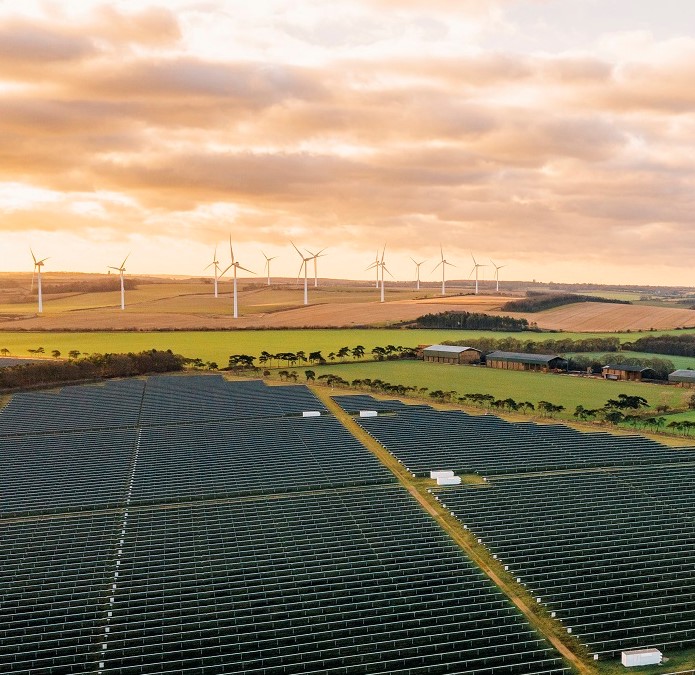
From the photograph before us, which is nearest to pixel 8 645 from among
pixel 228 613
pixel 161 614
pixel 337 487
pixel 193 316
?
pixel 161 614

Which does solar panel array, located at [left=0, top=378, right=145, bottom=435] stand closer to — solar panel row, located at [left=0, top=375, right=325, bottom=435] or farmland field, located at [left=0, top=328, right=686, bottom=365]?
solar panel row, located at [left=0, top=375, right=325, bottom=435]

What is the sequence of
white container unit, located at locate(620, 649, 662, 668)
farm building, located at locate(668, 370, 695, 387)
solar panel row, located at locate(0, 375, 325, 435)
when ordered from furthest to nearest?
farm building, located at locate(668, 370, 695, 387), solar panel row, located at locate(0, 375, 325, 435), white container unit, located at locate(620, 649, 662, 668)

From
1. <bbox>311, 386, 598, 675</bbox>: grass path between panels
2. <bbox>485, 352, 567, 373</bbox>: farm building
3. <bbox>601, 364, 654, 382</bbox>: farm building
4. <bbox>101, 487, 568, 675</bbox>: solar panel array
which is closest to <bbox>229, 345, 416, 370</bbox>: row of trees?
<bbox>485, 352, 567, 373</bbox>: farm building

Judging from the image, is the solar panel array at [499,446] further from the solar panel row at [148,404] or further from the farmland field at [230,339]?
the farmland field at [230,339]

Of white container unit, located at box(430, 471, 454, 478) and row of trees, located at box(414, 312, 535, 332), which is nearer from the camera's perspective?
white container unit, located at box(430, 471, 454, 478)

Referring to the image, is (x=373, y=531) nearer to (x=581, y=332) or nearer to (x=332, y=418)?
(x=332, y=418)
